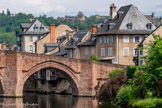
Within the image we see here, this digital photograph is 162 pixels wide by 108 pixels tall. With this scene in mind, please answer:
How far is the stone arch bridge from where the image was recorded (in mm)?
71188

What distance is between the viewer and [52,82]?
85938 millimetres

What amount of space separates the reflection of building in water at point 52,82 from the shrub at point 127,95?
77.7 feet

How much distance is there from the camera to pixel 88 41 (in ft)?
290

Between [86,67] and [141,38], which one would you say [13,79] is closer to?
[86,67]

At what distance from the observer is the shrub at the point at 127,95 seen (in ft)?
183

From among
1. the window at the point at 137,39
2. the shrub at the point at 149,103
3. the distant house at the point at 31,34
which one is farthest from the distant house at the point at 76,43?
the shrub at the point at 149,103

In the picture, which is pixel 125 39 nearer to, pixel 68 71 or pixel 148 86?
pixel 68 71

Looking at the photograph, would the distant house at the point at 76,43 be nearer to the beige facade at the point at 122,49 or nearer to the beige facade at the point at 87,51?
the beige facade at the point at 87,51

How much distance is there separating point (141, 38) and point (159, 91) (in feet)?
102

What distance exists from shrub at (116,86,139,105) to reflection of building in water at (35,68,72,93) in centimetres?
2368

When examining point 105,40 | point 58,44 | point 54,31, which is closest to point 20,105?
point 105,40

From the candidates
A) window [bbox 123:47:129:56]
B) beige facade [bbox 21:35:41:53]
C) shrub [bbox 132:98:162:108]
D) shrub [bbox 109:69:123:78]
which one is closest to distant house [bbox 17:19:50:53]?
beige facade [bbox 21:35:41:53]

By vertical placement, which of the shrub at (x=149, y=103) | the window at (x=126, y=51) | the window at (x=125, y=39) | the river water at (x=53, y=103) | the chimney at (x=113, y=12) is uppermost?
the chimney at (x=113, y=12)

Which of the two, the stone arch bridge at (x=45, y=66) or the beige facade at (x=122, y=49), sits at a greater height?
the beige facade at (x=122, y=49)
